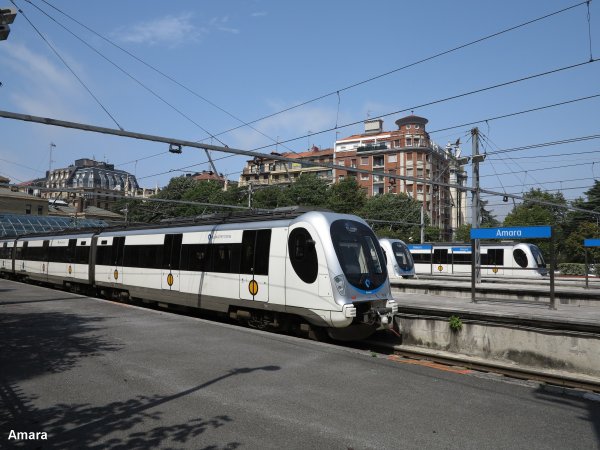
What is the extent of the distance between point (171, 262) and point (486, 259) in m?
25.9

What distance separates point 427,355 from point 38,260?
24699 mm

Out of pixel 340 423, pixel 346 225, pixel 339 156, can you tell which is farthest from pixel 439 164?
pixel 340 423

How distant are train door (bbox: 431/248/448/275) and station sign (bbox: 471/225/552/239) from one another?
20.6 metres

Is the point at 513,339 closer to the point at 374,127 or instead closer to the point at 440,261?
the point at 440,261

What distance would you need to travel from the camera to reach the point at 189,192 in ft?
251

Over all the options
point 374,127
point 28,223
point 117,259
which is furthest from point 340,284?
point 374,127

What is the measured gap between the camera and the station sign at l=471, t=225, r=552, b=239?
14.8 m

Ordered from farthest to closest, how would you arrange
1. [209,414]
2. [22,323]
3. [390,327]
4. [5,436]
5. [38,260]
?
Answer: [38,260]
[22,323]
[390,327]
[209,414]
[5,436]

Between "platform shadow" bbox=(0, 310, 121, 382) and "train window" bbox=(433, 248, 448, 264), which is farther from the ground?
"train window" bbox=(433, 248, 448, 264)

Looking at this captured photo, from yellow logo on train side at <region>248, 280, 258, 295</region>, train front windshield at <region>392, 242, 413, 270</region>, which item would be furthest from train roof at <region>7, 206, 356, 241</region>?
train front windshield at <region>392, 242, 413, 270</region>

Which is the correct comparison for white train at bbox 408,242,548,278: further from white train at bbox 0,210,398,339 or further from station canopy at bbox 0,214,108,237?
station canopy at bbox 0,214,108,237

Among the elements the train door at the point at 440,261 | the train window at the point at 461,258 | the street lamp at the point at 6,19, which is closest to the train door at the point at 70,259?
the street lamp at the point at 6,19

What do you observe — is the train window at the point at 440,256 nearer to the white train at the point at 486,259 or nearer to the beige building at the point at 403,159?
the white train at the point at 486,259

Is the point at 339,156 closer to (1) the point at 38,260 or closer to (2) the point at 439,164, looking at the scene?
(2) the point at 439,164
